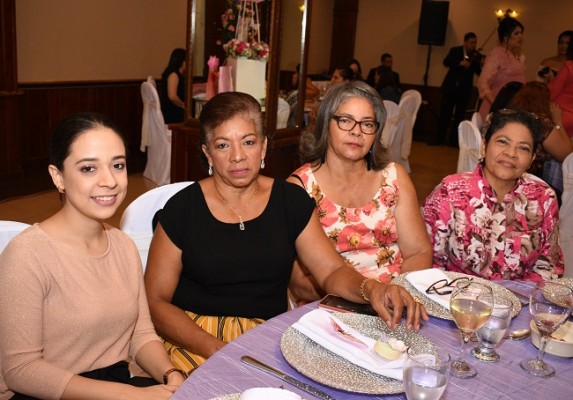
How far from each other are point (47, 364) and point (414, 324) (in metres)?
0.94

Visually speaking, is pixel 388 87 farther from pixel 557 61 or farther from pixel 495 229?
pixel 495 229

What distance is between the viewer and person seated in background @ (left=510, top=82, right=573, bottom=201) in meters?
4.02

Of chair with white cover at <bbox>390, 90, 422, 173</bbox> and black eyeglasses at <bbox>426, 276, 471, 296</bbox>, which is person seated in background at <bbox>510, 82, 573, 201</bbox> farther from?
chair with white cover at <bbox>390, 90, 422, 173</bbox>

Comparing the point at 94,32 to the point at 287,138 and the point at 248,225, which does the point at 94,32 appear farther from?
the point at 248,225

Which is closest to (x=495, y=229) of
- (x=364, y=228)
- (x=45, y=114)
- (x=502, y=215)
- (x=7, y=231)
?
(x=502, y=215)

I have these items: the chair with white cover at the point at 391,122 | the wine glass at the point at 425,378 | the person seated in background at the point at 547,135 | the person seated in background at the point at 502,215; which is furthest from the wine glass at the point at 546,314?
the chair with white cover at the point at 391,122

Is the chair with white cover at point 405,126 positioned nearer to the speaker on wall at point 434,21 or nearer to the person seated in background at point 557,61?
the person seated in background at point 557,61

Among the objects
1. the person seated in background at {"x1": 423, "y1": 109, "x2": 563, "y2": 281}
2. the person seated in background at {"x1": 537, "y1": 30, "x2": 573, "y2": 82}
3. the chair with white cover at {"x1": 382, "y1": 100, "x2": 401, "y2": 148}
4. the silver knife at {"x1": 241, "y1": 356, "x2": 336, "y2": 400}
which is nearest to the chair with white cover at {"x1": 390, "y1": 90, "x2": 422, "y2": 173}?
the chair with white cover at {"x1": 382, "y1": 100, "x2": 401, "y2": 148}

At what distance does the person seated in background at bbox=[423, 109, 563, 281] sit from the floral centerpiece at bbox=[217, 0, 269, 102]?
1.98 m

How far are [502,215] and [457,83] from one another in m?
8.32

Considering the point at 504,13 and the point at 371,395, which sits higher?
the point at 504,13

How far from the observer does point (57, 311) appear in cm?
159

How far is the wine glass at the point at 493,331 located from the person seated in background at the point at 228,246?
482 mm

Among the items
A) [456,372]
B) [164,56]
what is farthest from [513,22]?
[456,372]
